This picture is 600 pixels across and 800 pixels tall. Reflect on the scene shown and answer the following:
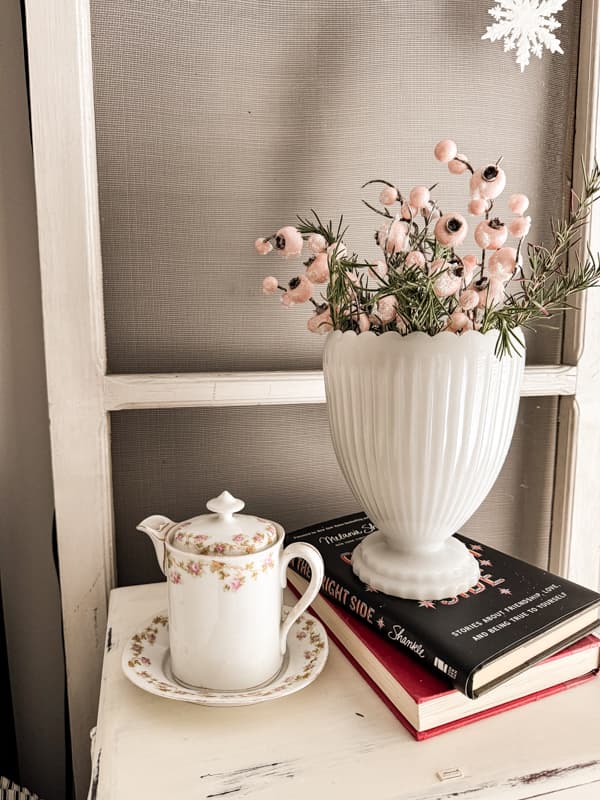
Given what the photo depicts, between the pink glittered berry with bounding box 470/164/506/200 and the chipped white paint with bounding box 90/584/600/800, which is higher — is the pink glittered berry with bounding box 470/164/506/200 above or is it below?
above

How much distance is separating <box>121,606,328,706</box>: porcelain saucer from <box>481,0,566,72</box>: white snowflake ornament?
718mm

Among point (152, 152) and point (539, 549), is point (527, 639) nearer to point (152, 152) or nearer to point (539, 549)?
point (539, 549)

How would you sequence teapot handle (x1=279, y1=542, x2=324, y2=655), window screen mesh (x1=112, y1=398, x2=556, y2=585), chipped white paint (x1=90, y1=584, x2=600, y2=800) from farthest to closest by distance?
1. window screen mesh (x1=112, y1=398, x2=556, y2=585)
2. teapot handle (x1=279, y1=542, x2=324, y2=655)
3. chipped white paint (x1=90, y1=584, x2=600, y2=800)

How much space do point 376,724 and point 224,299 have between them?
0.49 meters

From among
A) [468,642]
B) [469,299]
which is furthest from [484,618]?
[469,299]

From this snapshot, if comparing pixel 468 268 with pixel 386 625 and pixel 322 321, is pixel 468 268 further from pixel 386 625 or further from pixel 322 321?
pixel 386 625

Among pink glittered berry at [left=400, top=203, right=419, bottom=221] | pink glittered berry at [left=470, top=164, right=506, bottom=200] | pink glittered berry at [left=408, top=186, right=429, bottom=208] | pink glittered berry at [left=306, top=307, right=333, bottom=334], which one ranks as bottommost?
pink glittered berry at [left=306, top=307, right=333, bottom=334]

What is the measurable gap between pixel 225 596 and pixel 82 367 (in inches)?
13.4

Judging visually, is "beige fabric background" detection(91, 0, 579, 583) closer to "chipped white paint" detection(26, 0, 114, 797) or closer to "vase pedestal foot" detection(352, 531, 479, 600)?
"chipped white paint" detection(26, 0, 114, 797)

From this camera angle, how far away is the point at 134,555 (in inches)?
31.9

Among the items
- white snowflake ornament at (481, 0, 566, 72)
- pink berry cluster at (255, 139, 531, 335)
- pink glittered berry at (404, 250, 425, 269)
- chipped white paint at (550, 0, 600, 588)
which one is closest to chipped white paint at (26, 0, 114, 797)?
pink berry cluster at (255, 139, 531, 335)

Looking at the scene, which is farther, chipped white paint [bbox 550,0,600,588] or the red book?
chipped white paint [bbox 550,0,600,588]

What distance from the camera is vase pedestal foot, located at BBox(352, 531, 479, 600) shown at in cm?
60

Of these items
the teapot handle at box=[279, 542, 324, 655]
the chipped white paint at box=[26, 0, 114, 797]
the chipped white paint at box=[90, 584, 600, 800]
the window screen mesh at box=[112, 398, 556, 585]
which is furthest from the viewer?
the window screen mesh at box=[112, 398, 556, 585]
